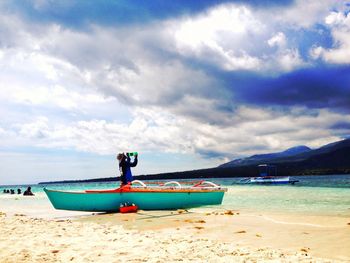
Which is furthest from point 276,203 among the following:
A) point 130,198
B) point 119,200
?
point 119,200

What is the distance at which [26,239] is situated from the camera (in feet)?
31.8

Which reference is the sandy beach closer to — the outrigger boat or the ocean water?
the outrigger boat

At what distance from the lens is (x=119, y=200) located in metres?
18.4

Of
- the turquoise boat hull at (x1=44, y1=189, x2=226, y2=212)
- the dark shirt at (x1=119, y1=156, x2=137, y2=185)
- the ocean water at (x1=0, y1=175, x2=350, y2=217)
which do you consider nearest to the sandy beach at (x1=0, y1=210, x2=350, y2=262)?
the turquoise boat hull at (x1=44, y1=189, x2=226, y2=212)

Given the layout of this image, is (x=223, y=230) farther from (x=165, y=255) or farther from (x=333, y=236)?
(x=165, y=255)

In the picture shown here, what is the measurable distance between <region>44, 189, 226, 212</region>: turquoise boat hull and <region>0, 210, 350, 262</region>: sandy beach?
5.56 meters

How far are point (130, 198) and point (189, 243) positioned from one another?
416 inches

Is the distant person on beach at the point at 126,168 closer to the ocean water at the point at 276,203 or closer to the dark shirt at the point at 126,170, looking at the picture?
the dark shirt at the point at 126,170

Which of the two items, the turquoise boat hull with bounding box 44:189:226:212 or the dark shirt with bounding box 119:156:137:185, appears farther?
the dark shirt with bounding box 119:156:137:185

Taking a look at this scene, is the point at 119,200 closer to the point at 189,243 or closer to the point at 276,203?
the point at 189,243

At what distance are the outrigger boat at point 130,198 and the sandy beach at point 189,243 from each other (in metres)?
5.58

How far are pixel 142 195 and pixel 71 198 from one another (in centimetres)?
366

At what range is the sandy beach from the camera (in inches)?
276

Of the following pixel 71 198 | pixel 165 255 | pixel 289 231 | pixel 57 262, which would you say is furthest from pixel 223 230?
pixel 71 198
